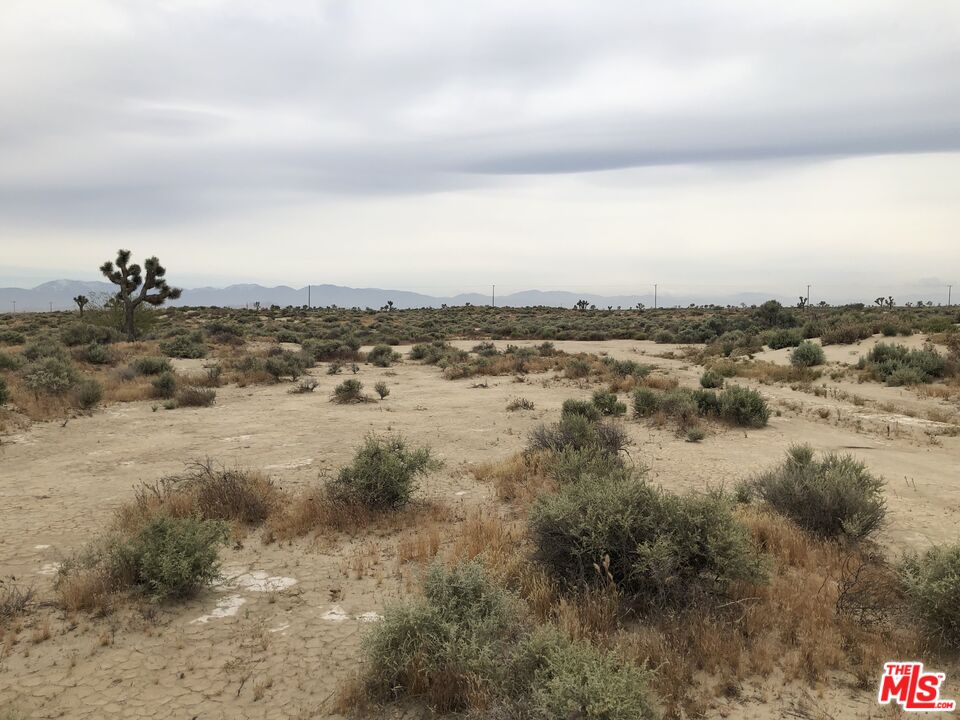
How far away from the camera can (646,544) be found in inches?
205

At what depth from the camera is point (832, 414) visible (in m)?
15.1

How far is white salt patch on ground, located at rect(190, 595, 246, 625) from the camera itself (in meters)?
5.38

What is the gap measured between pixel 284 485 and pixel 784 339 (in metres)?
27.9

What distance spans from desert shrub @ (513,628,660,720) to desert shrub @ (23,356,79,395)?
1724 cm

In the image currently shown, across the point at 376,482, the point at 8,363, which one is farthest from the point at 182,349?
the point at 376,482

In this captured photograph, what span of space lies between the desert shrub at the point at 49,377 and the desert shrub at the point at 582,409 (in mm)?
14167

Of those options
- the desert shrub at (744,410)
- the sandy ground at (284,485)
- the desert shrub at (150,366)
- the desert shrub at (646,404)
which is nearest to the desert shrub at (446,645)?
the sandy ground at (284,485)

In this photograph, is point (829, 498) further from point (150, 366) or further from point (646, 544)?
point (150, 366)

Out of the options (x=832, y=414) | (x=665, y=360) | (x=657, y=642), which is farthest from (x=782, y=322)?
(x=657, y=642)

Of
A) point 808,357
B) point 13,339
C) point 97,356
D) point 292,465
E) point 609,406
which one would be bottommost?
point 292,465

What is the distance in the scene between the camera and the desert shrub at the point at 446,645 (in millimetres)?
4074

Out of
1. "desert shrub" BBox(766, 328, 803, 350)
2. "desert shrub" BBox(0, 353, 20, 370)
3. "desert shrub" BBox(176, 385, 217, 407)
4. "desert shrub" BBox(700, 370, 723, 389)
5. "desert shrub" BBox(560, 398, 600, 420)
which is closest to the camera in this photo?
"desert shrub" BBox(560, 398, 600, 420)

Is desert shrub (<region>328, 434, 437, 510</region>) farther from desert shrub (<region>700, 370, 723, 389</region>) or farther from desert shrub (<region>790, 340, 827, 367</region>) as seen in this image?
desert shrub (<region>790, 340, 827, 367</region>)

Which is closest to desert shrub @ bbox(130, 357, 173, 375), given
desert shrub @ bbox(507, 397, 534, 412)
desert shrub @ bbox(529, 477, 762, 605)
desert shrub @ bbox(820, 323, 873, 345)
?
desert shrub @ bbox(507, 397, 534, 412)
